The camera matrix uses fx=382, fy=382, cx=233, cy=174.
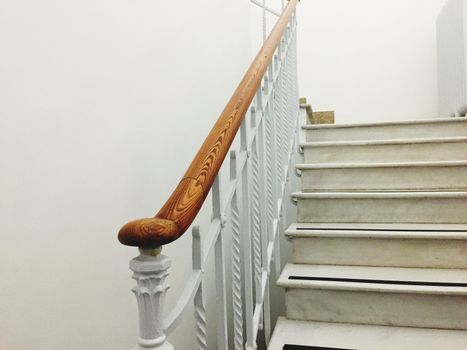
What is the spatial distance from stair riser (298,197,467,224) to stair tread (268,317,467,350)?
57cm

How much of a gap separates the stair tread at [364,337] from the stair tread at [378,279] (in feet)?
0.47

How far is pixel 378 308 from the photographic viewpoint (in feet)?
4.66

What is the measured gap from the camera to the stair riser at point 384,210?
1771mm

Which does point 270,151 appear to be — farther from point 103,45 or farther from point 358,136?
point 358,136

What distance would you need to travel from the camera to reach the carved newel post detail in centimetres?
63

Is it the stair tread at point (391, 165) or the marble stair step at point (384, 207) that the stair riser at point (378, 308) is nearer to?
the marble stair step at point (384, 207)

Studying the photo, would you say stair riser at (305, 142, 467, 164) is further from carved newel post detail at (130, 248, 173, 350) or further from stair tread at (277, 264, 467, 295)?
carved newel post detail at (130, 248, 173, 350)

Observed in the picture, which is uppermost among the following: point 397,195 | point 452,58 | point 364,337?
point 452,58

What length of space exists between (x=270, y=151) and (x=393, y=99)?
2.31 m

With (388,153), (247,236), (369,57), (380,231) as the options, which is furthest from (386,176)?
(369,57)

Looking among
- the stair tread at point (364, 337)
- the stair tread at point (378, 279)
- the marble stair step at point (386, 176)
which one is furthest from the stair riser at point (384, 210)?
the stair tread at point (364, 337)

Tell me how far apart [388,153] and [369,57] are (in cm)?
166

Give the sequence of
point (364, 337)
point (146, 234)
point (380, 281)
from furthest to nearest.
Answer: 1. point (380, 281)
2. point (364, 337)
3. point (146, 234)

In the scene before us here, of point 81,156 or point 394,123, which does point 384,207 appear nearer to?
point 394,123
